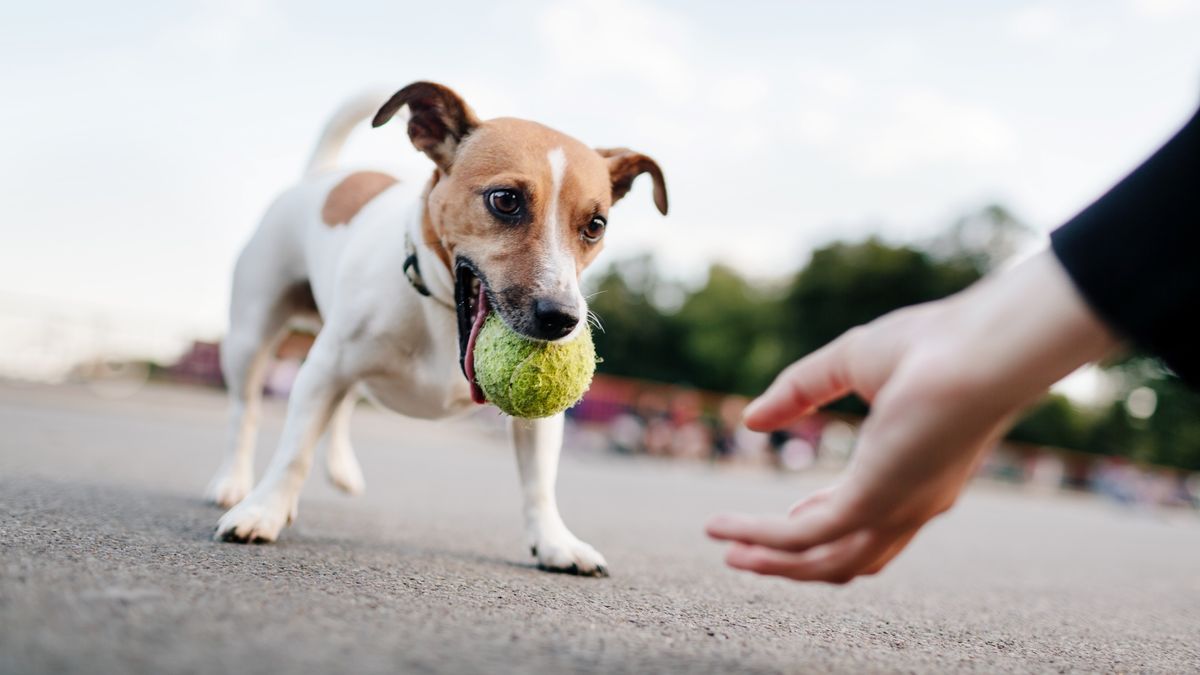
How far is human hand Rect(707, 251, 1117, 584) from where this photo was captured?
1.37 m

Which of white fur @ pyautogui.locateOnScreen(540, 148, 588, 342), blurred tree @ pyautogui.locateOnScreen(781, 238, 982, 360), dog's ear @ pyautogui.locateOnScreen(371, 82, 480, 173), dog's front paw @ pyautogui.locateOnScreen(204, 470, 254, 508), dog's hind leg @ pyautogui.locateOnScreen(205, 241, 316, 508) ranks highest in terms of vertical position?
blurred tree @ pyautogui.locateOnScreen(781, 238, 982, 360)

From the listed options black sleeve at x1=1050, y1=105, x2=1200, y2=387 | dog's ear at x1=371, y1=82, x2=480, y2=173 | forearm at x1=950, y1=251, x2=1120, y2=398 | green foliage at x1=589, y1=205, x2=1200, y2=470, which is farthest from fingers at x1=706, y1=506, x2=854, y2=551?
green foliage at x1=589, y1=205, x2=1200, y2=470

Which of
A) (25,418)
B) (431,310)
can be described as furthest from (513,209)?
(25,418)

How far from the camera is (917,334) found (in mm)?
1524

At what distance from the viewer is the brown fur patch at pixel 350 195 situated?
3.69 m

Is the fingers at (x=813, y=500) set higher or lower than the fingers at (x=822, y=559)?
higher

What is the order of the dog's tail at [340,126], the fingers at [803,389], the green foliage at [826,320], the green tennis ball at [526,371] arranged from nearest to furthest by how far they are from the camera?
1. the fingers at [803,389]
2. the green tennis ball at [526,371]
3. the dog's tail at [340,126]
4. the green foliage at [826,320]

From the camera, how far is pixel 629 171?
11.3ft

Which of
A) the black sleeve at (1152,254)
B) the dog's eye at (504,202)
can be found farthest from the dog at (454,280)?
the black sleeve at (1152,254)

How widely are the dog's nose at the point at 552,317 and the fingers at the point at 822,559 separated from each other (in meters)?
1.05

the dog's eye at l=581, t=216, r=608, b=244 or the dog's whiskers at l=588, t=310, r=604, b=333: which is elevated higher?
the dog's eye at l=581, t=216, r=608, b=244

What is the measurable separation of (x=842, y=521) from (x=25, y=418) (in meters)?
8.39

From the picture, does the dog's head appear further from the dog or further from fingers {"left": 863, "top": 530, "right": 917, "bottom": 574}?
fingers {"left": 863, "top": 530, "right": 917, "bottom": 574}

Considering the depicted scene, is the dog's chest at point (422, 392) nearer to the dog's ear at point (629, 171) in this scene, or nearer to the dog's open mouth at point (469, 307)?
the dog's open mouth at point (469, 307)
